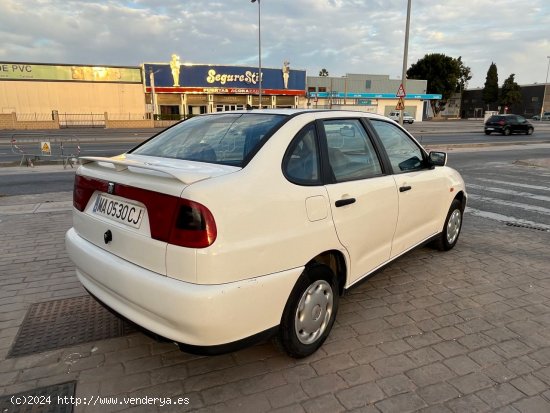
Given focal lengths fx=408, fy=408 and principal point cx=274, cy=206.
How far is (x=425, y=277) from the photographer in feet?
14.1

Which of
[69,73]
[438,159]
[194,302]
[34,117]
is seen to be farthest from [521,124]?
[34,117]

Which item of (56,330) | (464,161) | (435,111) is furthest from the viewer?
(435,111)

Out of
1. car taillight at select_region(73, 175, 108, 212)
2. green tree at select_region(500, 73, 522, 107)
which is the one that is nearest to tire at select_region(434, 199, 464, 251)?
car taillight at select_region(73, 175, 108, 212)

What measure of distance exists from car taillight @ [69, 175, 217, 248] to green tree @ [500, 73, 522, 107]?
328ft

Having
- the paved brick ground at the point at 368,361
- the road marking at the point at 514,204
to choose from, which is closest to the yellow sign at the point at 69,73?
the road marking at the point at 514,204

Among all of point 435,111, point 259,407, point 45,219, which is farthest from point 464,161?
point 435,111

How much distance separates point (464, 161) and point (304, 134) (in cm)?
1405

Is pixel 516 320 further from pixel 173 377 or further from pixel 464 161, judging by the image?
pixel 464 161

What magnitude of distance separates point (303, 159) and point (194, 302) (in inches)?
46.6

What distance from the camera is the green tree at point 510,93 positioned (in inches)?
3391

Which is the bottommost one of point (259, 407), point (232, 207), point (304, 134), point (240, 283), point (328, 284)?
point (259, 407)

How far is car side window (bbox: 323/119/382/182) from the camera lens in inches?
118

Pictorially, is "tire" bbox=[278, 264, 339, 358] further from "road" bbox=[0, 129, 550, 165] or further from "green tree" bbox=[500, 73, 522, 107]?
"green tree" bbox=[500, 73, 522, 107]

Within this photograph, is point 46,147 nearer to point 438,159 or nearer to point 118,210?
point 118,210
